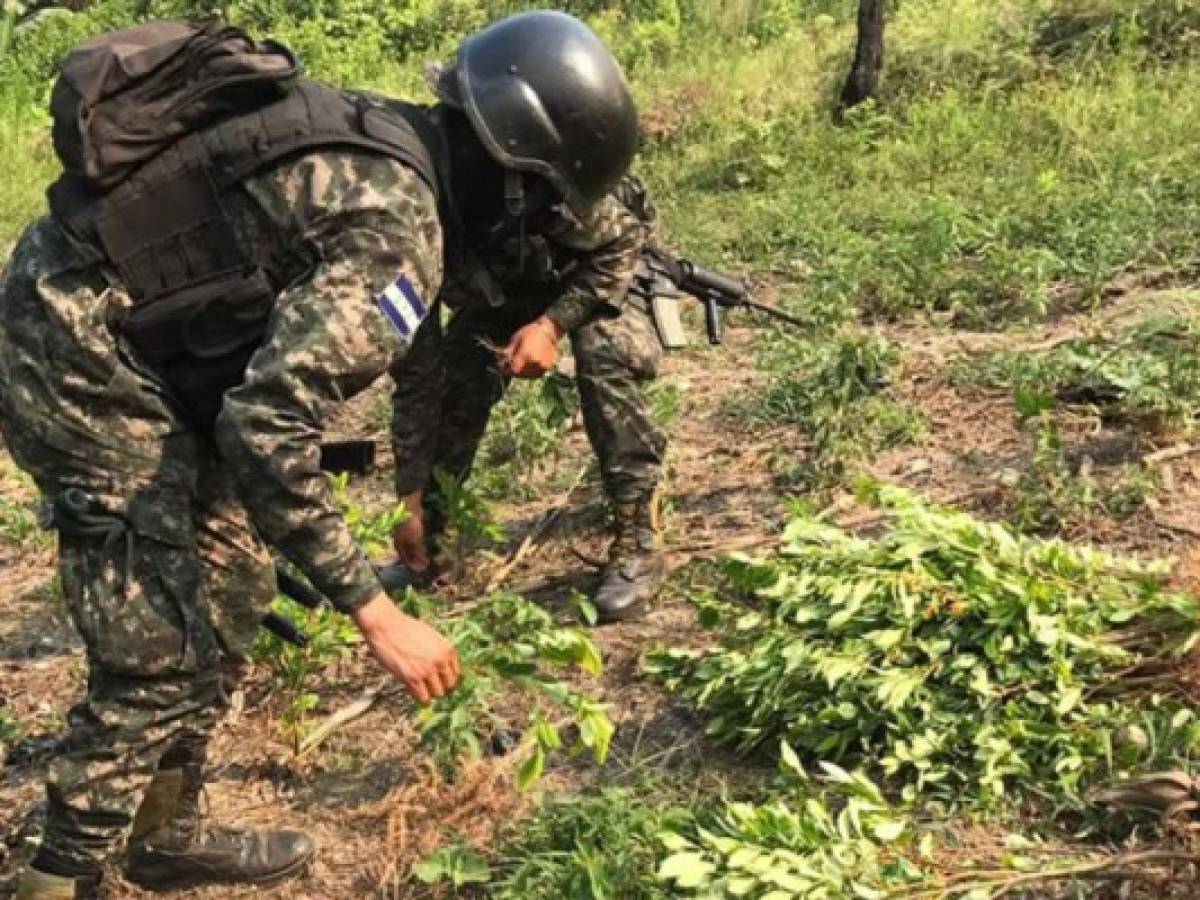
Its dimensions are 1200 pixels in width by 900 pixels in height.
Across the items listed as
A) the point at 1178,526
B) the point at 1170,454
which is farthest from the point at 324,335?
the point at 1170,454

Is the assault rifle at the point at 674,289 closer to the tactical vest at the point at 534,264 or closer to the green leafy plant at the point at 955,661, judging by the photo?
the tactical vest at the point at 534,264

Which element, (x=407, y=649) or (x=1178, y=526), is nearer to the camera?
(x=407, y=649)

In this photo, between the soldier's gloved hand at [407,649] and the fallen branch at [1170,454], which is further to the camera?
the fallen branch at [1170,454]

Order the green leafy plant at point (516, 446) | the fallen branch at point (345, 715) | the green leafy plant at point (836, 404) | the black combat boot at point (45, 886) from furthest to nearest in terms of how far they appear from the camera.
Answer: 1. the green leafy plant at point (516, 446)
2. the green leafy plant at point (836, 404)
3. the fallen branch at point (345, 715)
4. the black combat boot at point (45, 886)

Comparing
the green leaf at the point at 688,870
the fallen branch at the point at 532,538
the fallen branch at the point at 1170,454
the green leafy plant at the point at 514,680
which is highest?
the green leafy plant at the point at 514,680

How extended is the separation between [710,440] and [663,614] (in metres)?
1.33

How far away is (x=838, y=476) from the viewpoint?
455 centimetres

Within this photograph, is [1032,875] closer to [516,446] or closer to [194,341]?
[194,341]

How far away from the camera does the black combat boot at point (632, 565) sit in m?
4.01

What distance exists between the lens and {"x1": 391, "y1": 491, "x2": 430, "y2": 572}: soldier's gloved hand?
417 centimetres

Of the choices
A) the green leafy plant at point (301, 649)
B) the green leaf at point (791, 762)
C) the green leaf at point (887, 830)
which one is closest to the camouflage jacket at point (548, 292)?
the green leafy plant at point (301, 649)

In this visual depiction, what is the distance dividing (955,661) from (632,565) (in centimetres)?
134

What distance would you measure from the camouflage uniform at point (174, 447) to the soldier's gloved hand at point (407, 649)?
0.04m

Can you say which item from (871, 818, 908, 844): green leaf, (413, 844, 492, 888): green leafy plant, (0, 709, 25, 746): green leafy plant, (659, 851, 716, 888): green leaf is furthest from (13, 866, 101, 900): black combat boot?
(871, 818, 908, 844): green leaf
